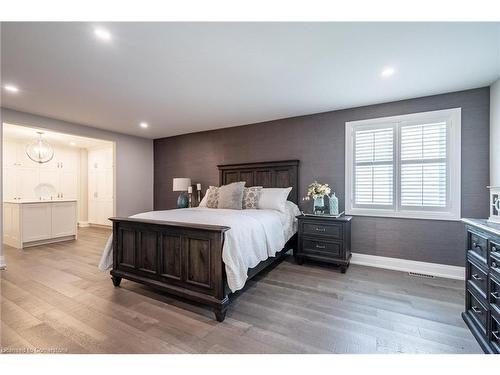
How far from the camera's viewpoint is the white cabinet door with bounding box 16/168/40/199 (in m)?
5.79

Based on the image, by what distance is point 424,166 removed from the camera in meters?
3.17

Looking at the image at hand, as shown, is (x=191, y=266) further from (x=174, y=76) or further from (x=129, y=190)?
(x=129, y=190)

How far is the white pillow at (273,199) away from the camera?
3.58 m

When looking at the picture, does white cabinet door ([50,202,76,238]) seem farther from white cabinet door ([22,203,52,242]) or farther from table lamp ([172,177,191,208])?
table lamp ([172,177,191,208])

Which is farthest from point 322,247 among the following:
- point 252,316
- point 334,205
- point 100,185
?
point 100,185

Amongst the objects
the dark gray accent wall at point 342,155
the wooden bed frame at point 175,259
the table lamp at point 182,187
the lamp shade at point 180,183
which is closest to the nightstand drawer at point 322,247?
the dark gray accent wall at point 342,155

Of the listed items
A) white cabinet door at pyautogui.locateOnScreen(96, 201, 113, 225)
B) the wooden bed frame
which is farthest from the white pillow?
white cabinet door at pyautogui.locateOnScreen(96, 201, 113, 225)

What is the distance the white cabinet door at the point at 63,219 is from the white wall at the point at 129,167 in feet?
3.21

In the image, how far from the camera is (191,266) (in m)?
2.21

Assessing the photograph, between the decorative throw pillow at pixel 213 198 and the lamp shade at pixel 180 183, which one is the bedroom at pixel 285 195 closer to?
the decorative throw pillow at pixel 213 198

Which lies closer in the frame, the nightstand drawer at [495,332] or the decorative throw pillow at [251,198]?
the nightstand drawer at [495,332]

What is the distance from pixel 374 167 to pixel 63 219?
632 centimetres

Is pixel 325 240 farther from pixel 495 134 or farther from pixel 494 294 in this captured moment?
pixel 495 134

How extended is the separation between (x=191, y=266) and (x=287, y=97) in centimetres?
257
